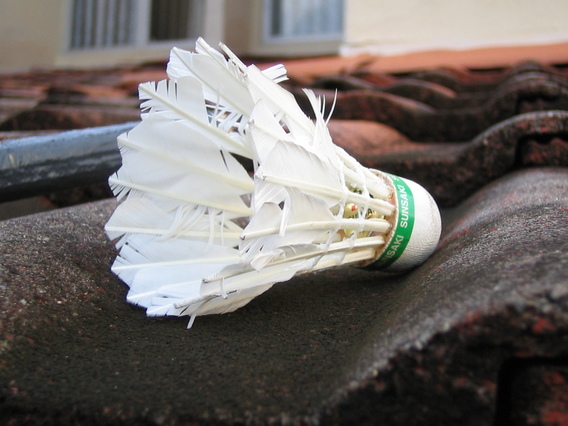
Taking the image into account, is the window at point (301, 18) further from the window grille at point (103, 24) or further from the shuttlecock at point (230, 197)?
the shuttlecock at point (230, 197)

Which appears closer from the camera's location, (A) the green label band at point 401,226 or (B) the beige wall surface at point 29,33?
(A) the green label band at point 401,226

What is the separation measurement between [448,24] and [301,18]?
2036mm

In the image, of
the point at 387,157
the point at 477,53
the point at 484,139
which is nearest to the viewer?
the point at 484,139

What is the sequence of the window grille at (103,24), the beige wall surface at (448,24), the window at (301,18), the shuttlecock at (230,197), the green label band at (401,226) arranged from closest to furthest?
the shuttlecock at (230,197) < the green label band at (401,226) < the beige wall surface at (448,24) < the window at (301,18) < the window grille at (103,24)

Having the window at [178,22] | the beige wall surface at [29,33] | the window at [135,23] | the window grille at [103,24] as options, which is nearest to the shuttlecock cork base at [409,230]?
the window at [135,23]

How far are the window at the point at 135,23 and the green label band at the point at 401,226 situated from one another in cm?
562

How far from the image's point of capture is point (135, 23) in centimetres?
618

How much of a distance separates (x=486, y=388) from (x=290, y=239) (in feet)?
1.19

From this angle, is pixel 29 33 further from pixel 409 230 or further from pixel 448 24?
pixel 409 230

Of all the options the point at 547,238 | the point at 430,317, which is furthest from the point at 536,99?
the point at 430,317

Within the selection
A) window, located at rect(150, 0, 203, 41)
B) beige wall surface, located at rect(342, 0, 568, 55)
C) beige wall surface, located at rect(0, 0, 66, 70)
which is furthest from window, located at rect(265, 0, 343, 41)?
beige wall surface, located at rect(0, 0, 66, 70)

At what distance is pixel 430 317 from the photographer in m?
0.63

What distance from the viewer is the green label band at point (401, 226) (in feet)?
3.33

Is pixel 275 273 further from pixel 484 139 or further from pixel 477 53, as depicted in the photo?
pixel 477 53
